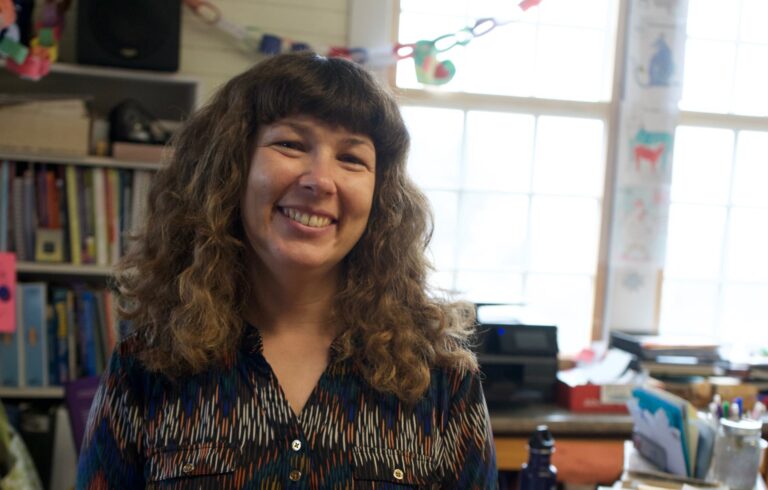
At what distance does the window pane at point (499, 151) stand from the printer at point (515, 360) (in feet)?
2.55

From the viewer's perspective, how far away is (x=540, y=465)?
66.4 inches

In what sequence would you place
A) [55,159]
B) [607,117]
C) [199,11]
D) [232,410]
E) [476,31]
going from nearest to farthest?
[232,410] → [55,159] → [199,11] → [476,31] → [607,117]

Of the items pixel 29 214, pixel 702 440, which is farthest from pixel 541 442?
pixel 29 214

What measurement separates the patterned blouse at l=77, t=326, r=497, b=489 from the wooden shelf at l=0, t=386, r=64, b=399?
4.56ft

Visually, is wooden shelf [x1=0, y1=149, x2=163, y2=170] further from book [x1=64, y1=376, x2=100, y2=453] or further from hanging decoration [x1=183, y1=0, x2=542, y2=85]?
book [x1=64, y1=376, x2=100, y2=453]

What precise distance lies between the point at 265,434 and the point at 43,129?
1655mm

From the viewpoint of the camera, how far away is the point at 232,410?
1152 millimetres

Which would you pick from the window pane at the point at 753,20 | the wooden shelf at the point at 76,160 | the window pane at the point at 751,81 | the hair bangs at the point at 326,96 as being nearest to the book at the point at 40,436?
the wooden shelf at the point at 76,160

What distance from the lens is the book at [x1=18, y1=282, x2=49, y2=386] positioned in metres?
2.41

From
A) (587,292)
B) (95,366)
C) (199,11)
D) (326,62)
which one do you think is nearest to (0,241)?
(95,366)

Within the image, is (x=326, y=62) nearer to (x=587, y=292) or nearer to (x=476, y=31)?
(x=476, y=31)

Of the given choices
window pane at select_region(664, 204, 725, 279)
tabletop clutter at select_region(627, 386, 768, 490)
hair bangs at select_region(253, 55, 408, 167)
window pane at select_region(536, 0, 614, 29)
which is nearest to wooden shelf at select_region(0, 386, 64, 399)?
hair bangs at select_region(253, 55, 408, 167)

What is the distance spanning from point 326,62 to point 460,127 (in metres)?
1.88

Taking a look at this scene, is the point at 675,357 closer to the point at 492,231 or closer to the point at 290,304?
the point at 492,231
